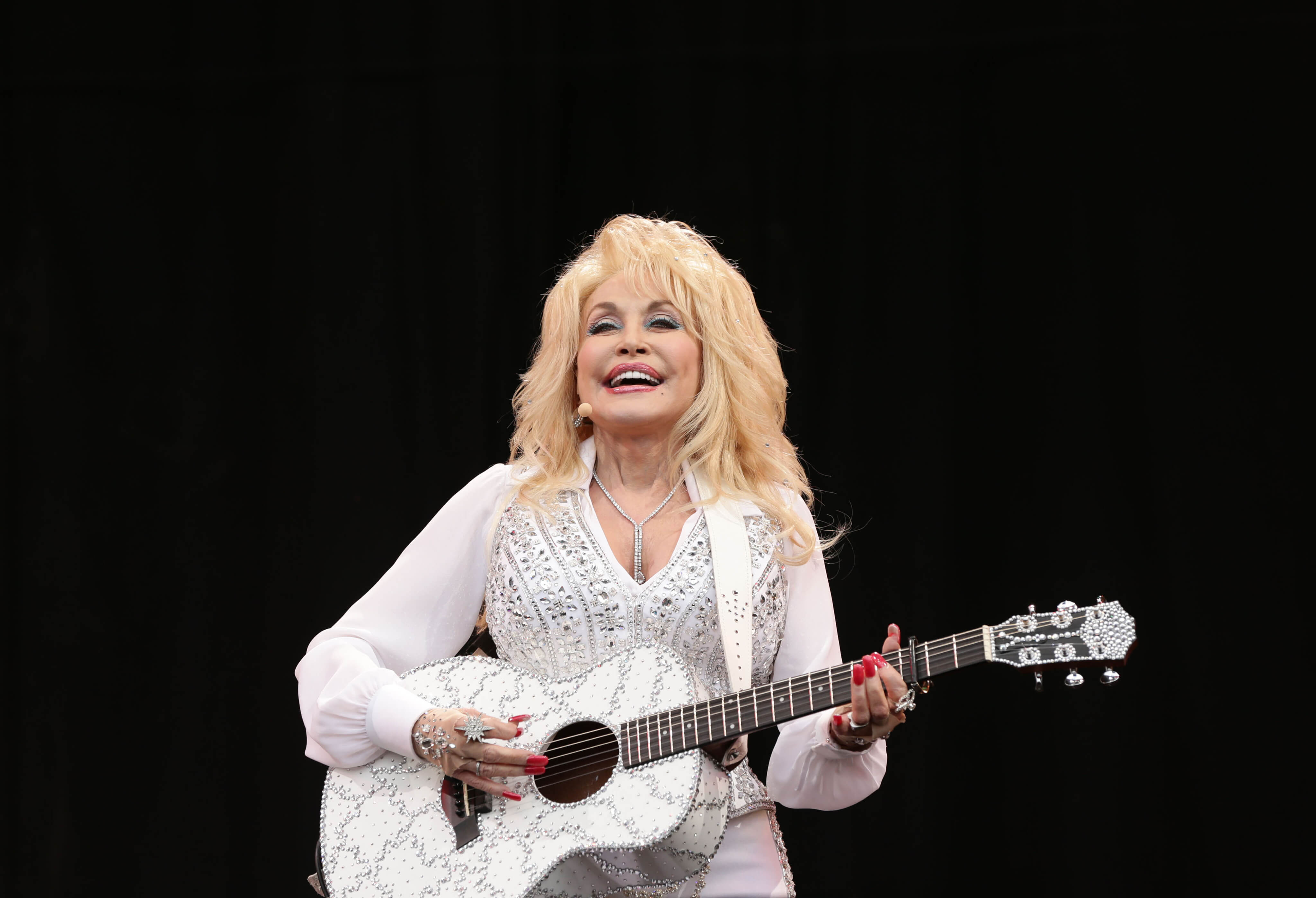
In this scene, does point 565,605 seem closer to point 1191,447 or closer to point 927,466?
point 927,466

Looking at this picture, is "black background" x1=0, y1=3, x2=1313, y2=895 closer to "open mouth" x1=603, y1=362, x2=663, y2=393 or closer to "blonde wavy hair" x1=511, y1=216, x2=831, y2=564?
"blonde wavy hair" x1=511, y1=216, x2=831, y2=564

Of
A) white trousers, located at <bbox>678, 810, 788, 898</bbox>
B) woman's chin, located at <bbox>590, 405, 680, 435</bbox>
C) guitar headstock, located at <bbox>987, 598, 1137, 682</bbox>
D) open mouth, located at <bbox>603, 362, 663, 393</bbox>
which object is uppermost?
open mouth, located at <bbox>603, 362, 663, 393</bbox>

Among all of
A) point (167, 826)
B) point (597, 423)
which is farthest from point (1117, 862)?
point (167, 826)

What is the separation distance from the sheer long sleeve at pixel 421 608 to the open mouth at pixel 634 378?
11.1 inches

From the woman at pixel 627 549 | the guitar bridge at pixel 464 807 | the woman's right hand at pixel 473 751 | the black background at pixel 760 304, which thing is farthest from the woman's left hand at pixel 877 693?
the black background at pixel 760 304

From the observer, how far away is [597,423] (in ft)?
7.71

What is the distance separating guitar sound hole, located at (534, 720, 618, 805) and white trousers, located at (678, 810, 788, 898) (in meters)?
0.25

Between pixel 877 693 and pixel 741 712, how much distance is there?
0.21m

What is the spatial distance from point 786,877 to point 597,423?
87 centimetres

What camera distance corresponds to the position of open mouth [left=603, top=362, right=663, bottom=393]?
2.30 meters

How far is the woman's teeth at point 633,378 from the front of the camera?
2303mm

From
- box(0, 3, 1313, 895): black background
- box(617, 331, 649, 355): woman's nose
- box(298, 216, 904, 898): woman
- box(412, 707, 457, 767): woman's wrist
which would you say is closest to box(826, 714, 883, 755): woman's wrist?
box(298, 216, 904, 898): woman

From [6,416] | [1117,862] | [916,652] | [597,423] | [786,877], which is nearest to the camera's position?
[916,652]

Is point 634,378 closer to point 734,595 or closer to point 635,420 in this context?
point 635,420
